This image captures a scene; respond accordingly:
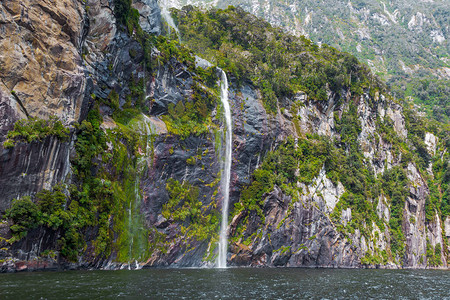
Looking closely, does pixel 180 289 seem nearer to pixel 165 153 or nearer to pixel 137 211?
pixel 137 211

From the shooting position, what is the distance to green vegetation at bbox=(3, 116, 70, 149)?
2291 centimetres

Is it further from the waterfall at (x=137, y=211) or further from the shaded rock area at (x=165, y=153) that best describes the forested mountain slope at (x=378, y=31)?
the waterfall at (x=137, y=211)

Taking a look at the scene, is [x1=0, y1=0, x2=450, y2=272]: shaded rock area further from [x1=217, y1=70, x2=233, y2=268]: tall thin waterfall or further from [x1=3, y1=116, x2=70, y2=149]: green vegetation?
[x1=217, y1=70, x2=233, y2=268]: tall thin waterfall

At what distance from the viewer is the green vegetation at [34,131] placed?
22.9 meters

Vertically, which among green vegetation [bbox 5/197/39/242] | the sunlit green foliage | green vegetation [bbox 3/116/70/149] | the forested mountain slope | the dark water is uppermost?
the forested mountain slope

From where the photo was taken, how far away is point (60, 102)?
26.7 meters

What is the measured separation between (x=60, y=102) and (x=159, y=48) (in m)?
17.9

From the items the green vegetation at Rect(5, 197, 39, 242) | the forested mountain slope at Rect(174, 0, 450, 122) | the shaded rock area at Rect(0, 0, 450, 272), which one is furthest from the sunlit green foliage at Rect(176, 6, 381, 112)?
the forested mountain slope at Rect(174, 0, 450, 122)

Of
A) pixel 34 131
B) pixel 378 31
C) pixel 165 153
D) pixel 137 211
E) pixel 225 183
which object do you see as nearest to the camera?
pixel 34 131

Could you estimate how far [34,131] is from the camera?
24000 millimetres

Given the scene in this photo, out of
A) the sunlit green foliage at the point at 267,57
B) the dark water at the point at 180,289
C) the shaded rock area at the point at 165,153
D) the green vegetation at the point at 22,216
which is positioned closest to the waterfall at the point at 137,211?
the shaded rock area at the point at 165,153

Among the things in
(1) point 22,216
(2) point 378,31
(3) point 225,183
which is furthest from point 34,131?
(2) point 378,31

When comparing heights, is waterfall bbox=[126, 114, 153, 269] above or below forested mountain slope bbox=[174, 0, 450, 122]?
below

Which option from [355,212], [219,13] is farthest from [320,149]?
[219,13]
